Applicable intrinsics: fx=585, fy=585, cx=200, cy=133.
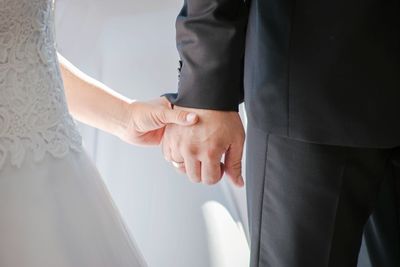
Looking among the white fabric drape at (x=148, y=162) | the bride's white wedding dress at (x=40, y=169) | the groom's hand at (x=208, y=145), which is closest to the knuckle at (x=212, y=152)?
the groom's hand at (x=208, y=145)

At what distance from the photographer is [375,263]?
963 millimetres

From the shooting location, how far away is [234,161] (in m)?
0.83

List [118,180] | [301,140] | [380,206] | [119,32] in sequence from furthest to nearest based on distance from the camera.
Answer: [119,32], [118,180], [380,206], [301,140]

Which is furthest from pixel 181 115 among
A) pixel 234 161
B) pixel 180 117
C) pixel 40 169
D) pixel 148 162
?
pixel 148 162

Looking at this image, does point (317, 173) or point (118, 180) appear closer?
point (317, 173)

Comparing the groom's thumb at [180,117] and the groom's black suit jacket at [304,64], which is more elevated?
the groom's black suit jacket at [304,64]

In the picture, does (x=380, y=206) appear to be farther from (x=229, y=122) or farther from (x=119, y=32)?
(x=119, y=32)

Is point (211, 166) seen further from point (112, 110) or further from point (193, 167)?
point (112, 110)

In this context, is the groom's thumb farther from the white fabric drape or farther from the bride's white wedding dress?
the white fabric drape

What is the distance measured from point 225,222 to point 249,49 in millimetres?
453

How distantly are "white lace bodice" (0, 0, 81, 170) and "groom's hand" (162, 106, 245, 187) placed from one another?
0.60ft

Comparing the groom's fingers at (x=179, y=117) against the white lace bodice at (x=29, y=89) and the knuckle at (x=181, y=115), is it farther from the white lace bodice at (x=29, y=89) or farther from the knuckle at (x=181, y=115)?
the white lace bodice at (x=29, y=89)

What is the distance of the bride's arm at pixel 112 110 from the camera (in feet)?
2.87

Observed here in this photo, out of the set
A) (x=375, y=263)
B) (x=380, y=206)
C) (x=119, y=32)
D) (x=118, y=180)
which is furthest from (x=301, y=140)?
(x=119, y=32)
